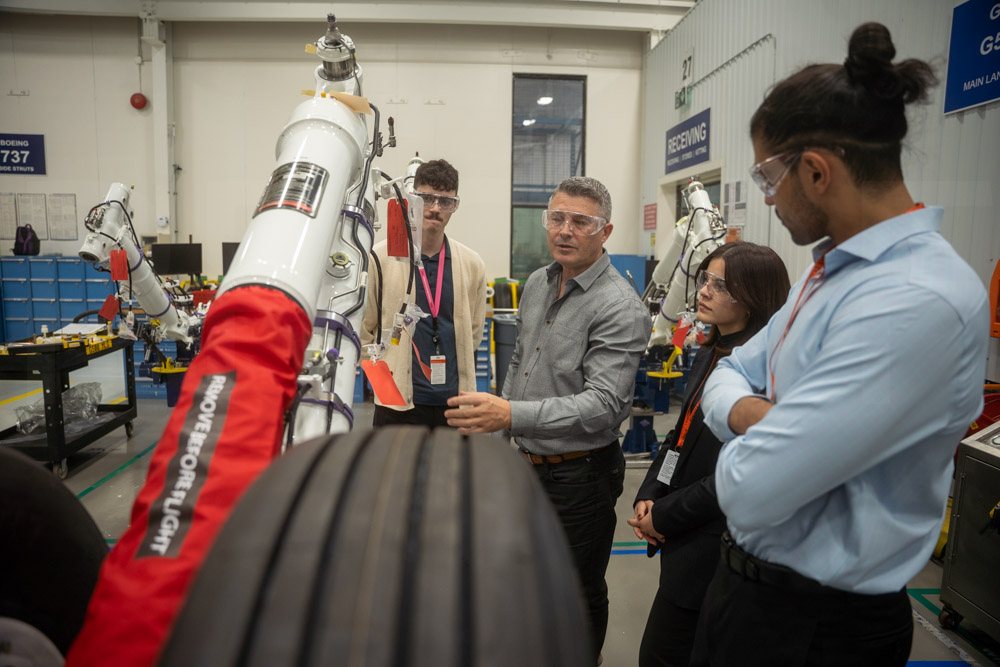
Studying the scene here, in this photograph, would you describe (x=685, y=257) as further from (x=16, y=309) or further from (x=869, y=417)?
(x=16, y=309)

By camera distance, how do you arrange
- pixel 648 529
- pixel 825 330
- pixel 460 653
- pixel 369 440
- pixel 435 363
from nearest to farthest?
pixel 460 653
pixel 369 440
pixel 825 330
pixel 648 529
pixel 435 363

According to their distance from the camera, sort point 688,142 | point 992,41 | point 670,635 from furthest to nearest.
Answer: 1. point 688,142
2. point 992,41
3. point 670,635

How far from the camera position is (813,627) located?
3.36 feet

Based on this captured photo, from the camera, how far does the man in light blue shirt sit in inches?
31.9

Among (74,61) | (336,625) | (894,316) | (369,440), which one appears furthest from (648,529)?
(74,61)

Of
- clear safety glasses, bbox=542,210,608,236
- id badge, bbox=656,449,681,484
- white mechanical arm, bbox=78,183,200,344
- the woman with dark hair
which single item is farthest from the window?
id badge, bbox=656,449,681,484

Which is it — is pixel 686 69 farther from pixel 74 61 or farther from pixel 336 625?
pixel 74 61

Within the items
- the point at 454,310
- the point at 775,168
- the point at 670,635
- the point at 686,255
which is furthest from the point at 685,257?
the point at 775,168

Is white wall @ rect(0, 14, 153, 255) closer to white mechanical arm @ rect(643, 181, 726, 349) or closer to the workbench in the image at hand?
the workbench

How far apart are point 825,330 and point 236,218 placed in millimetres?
8650

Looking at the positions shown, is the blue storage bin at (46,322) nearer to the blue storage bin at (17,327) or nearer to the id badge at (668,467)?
the blue storage bin at (17,327)

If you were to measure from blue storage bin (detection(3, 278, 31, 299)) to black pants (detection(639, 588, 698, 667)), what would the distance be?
29.9 ft

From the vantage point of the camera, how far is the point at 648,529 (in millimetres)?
1717

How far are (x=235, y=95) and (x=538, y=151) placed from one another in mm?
4431
